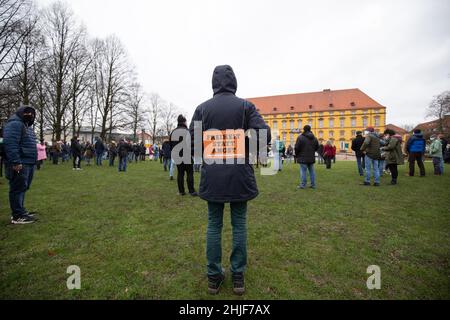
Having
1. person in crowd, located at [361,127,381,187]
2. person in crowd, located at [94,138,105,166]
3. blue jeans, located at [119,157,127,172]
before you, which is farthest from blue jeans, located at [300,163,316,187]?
person in crowd, located at [94,138,105,166]

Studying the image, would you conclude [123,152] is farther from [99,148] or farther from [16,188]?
[16,188]

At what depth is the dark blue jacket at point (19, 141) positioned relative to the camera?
158 inches

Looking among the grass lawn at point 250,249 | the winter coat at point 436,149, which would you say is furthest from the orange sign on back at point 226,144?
the winter coat at point 436,149

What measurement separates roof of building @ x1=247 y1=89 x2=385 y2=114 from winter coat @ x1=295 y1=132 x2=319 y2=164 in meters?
74.0

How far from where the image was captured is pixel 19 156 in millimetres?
4113

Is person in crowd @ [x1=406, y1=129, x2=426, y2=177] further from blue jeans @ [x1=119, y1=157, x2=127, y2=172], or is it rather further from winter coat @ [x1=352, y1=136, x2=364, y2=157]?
blue jeans @ [x1=119, y1=157, x2=127, y2=172]

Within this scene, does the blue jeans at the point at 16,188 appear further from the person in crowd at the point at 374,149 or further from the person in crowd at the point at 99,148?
the person in crowd at the point at 99,148

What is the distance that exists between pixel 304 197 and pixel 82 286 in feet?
17.9

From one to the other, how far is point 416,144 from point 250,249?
11.0m

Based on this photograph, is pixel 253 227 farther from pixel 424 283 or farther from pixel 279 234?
pixel 424 283

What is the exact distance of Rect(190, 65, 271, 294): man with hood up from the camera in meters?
2.29

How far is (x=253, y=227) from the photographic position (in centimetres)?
405

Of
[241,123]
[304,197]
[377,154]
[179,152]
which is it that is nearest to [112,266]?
[241,123]

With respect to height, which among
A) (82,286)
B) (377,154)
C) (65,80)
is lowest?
(82,286)
